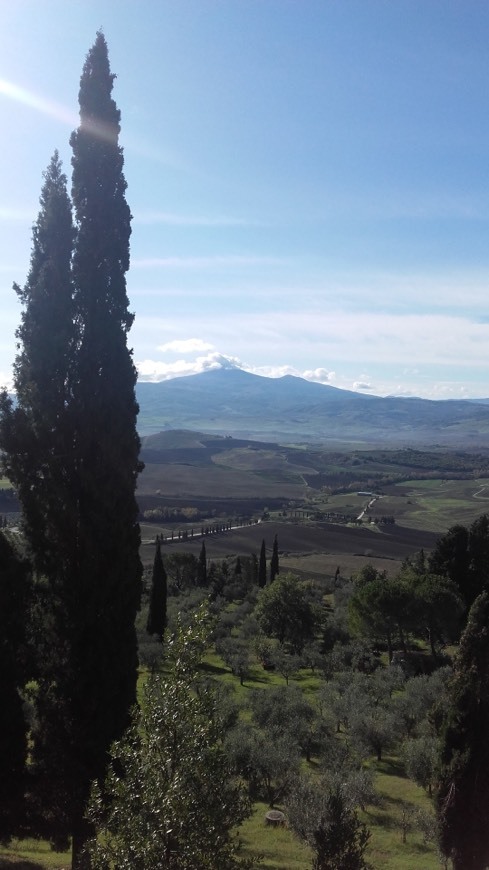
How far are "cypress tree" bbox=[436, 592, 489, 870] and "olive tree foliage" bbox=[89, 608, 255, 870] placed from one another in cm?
1110

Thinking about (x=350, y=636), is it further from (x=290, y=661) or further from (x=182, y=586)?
(x=182, y=586)

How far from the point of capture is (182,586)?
68062 mm

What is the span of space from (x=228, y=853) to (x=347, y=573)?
2983 inches

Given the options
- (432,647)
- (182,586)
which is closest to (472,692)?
(432,647)

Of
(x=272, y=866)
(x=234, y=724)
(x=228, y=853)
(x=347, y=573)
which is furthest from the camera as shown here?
(x=347, y=573)

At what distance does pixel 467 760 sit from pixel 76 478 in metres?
13.2

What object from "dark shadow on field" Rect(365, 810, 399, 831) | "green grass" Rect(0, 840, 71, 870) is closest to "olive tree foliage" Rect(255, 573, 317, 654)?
"dark shadow on field" Rect(365, 810, 399, 831)

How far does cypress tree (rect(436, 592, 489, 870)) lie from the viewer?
15.5m

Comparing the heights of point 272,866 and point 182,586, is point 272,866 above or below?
above

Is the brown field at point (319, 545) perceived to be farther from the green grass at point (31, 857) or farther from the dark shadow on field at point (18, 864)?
the dark shadow on field at point (18, 864)

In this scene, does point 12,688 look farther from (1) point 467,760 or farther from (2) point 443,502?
(2) point 443,502

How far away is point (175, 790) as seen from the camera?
6.66 meters

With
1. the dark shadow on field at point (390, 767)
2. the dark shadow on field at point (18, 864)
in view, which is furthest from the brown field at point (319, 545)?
the dark shadow on field at point (18, 864)

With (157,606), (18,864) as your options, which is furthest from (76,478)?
(157,606)
